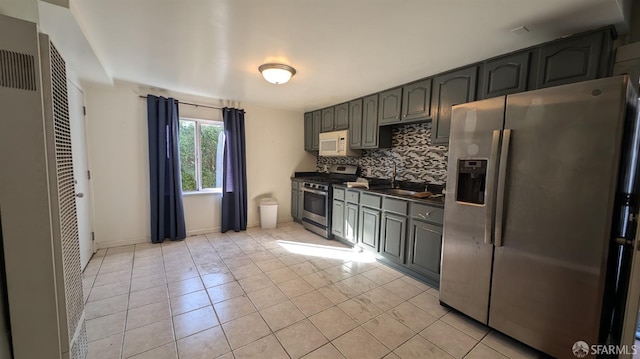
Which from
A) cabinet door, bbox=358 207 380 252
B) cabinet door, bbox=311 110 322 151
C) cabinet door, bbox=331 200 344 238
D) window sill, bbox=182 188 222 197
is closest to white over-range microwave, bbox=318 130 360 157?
cabinet door, bbox=311 110 322 151

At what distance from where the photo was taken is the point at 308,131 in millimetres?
4926

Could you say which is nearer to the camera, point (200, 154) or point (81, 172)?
point (81, 172)

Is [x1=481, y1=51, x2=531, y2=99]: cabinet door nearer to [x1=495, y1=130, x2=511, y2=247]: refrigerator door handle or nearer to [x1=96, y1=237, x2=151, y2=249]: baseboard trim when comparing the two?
[x1=495, y1=130, x2=511, y2=247]: refrigerator door handle

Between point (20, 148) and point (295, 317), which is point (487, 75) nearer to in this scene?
point (295, 317)

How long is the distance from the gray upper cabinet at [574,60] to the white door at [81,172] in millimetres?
4511

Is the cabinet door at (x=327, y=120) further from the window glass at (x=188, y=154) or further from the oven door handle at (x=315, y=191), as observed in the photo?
the window glass at (x=188, y=154)

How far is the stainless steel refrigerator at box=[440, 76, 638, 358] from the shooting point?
Result: 1.37 m

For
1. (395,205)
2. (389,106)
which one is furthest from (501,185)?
(389,106)

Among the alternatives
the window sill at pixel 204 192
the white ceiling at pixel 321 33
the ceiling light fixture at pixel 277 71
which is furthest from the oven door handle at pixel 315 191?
the ceiling light fixture at pixel 277 71

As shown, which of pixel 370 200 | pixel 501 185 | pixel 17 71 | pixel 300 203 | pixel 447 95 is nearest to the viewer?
pixel 17 71

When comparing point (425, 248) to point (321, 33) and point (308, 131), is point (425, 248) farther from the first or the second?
point (308, 131)

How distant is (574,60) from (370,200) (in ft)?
7.20

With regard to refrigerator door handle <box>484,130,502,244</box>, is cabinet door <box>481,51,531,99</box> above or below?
above

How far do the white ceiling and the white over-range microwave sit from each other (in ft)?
3.86
